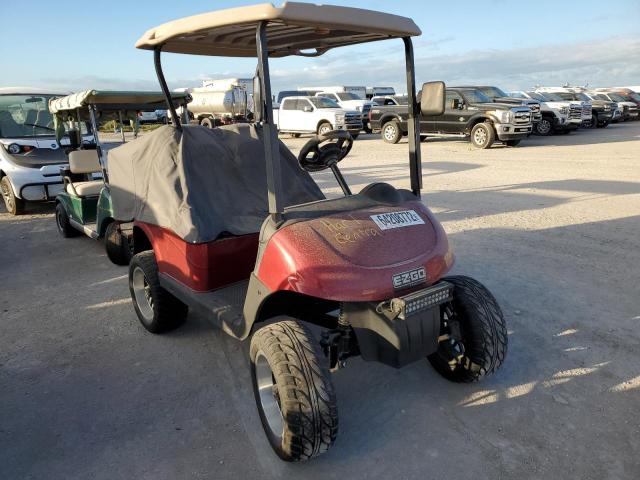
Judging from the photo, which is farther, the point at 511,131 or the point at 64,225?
the point at 511,131

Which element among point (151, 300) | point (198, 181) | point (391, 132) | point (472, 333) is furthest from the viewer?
point (391, 132)

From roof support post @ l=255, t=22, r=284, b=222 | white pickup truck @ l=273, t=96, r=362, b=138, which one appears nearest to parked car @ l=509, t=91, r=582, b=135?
white pickup truck @ l=273, t=96, r=362, b=138

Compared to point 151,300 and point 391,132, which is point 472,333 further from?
point 391,132

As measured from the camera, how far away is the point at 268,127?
2562 mm

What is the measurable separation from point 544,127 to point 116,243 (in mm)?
19591

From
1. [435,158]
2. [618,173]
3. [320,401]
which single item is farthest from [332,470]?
[435,158]

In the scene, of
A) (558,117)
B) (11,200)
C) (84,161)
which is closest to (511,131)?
(558,117)

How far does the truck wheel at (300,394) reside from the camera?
2369 millimetres

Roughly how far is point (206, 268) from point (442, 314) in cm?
163

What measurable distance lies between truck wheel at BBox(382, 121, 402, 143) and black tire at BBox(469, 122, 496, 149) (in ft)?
10.4

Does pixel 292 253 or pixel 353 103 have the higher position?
pixel 353 103

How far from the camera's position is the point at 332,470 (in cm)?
254

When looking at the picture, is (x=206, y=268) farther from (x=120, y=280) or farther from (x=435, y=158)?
(x=435, y=158)

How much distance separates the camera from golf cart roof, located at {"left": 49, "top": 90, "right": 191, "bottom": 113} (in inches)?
214
